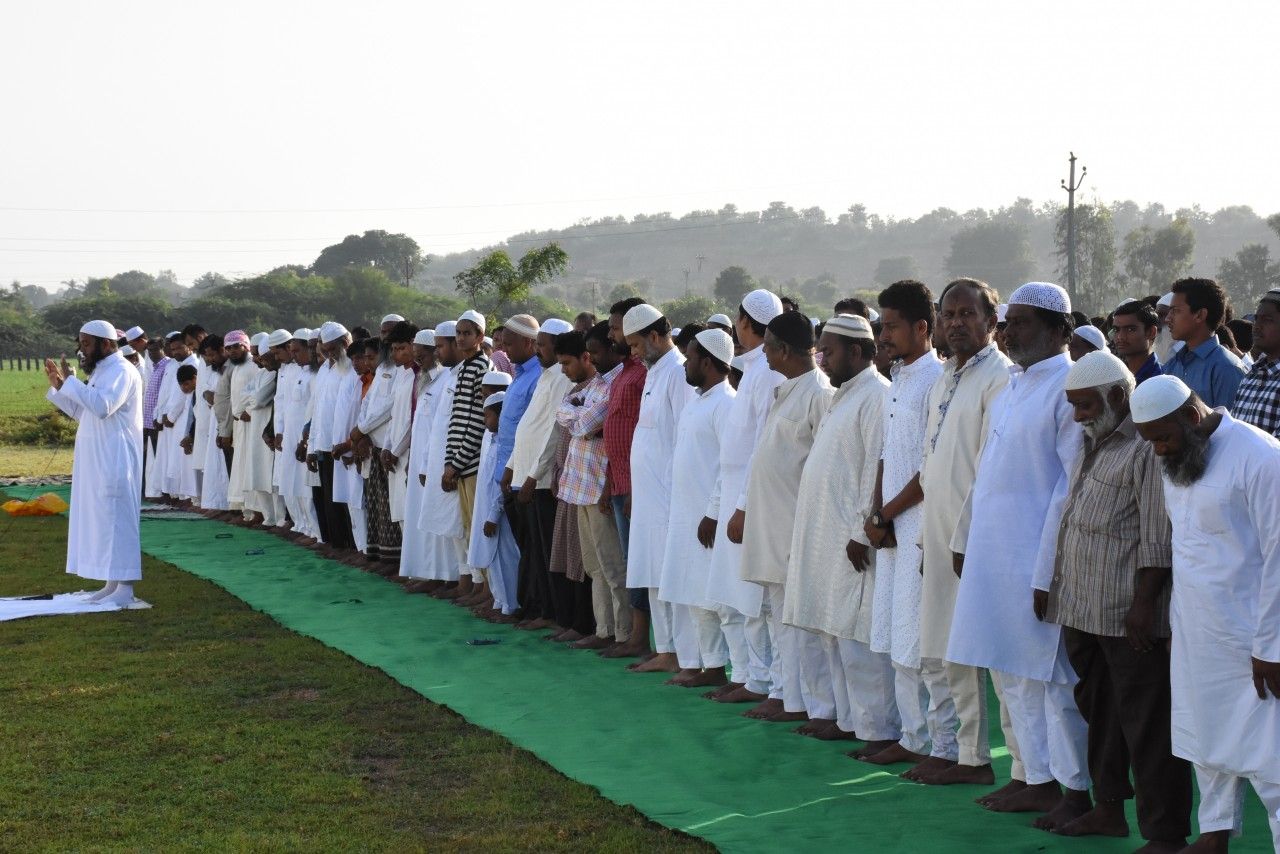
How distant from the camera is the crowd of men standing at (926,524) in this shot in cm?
433

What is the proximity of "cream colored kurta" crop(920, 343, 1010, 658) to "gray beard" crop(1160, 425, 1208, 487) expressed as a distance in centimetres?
97

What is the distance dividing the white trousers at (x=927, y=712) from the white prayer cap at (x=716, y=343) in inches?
78.1

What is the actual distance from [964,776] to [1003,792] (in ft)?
1.04

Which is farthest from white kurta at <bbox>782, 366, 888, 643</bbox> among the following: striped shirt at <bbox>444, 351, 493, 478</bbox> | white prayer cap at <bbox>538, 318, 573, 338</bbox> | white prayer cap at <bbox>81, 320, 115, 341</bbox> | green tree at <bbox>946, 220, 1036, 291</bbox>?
green tree at <bbox>946, 220, 1036, 291</bbox>

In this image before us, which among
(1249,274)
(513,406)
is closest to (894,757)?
(513,406)

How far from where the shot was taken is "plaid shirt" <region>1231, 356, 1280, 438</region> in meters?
5.92

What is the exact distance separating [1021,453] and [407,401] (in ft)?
22.3

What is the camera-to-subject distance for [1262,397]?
6027 millimetres

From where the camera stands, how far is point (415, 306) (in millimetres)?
63469

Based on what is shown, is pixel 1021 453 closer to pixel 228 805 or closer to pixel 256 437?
pixel 228 805

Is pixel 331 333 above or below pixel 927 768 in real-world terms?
above

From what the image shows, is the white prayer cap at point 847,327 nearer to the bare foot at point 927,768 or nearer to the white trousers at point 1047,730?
the white trousers at point 1047,730

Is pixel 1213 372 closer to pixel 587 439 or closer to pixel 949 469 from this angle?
pixel 949 469

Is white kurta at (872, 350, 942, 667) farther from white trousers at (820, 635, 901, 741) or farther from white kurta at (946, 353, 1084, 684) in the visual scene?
white kurta at (946, 353, 1084, 684)
